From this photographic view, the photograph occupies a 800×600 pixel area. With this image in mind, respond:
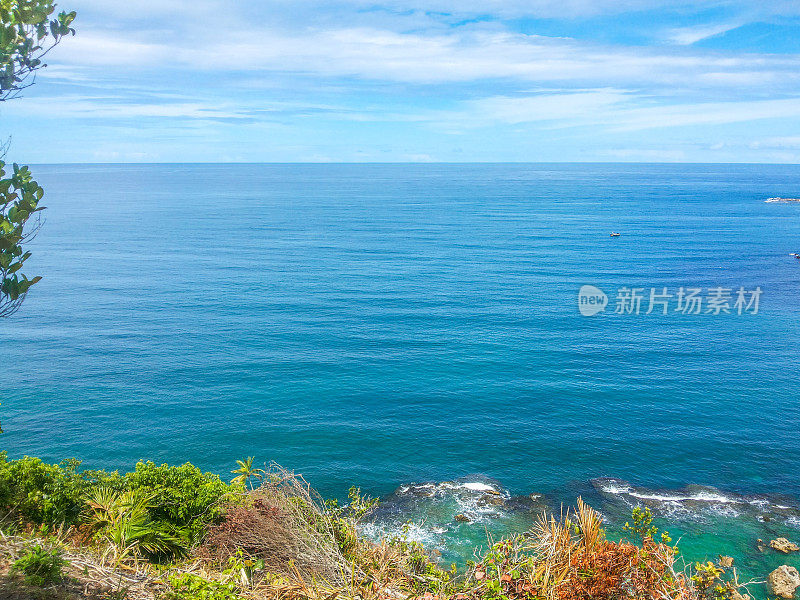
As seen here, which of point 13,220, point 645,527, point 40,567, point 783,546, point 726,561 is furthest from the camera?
point 783,546

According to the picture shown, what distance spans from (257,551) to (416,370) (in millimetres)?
42327

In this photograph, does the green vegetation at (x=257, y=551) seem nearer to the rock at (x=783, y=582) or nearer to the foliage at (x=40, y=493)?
the foliage at (x=40, y=493)

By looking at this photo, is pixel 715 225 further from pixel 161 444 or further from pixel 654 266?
pixel 161 444

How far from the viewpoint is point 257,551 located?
17328mm

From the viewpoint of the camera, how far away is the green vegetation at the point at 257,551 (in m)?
13.2

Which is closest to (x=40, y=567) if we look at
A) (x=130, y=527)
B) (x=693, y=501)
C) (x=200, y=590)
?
(x=200, y=590)

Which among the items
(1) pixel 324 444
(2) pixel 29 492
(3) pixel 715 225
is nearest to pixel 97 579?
(2) pixel 29 492

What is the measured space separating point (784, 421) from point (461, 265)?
6061 centimetres

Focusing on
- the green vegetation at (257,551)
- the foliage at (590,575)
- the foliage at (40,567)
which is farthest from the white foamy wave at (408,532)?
the foliage at (40,567)

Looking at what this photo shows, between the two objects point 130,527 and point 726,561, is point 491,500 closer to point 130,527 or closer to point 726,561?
point 726,561

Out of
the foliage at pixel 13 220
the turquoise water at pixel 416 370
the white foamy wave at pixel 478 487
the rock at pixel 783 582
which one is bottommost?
the white foamy wave at pixel 478 487

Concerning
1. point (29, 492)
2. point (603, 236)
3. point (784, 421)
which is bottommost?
point (784, 421)

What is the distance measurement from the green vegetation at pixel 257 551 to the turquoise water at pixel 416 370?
19315 mm

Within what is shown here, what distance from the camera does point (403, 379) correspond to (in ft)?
188
